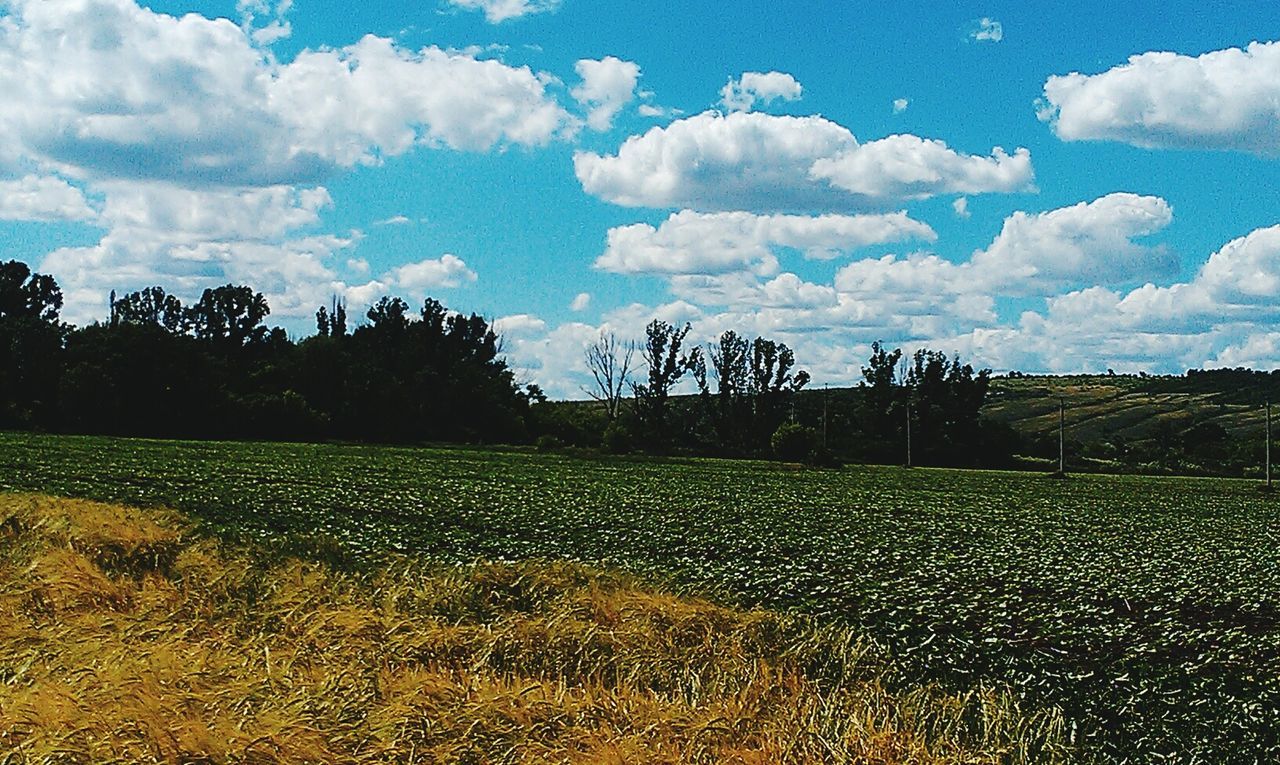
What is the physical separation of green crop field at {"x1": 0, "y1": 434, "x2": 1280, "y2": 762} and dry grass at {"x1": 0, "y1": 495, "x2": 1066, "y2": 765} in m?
1.26

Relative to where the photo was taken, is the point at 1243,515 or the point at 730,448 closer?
the point at 1243,515

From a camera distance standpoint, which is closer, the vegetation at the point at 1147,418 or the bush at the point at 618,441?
the bush at the point at 618,441

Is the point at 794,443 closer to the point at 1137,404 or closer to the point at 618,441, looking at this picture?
the point at 618,441

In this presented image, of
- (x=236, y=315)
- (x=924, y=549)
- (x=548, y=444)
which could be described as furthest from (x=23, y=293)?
(x=924, y=549)

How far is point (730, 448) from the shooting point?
3187 inches

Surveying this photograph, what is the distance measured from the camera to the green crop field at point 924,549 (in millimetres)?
9438

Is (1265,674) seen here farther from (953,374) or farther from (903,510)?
(953,374)

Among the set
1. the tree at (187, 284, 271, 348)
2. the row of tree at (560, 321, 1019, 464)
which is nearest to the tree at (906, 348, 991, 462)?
the row of tree at (560, 321, 1019, 464)

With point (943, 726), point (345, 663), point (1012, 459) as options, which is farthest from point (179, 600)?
point (1012, 459)

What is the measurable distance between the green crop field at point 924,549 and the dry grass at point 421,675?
4.12 feet

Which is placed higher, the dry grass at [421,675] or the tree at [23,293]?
the tree at [23,293]

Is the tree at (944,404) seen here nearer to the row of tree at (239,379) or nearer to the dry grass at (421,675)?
the row of tree at (239,379)

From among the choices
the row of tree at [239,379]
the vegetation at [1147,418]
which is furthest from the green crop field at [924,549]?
the vegetation at [1147,418]

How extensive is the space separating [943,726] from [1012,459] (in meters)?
78.4
